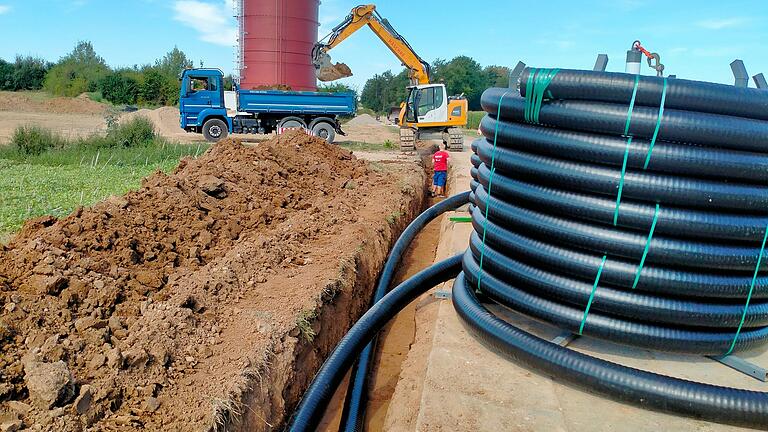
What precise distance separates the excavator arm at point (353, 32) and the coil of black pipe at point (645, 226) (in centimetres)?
1641

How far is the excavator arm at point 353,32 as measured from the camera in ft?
61.6

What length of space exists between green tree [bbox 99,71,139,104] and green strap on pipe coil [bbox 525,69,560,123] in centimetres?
5029

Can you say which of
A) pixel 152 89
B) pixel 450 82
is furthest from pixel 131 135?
pixel 450 82

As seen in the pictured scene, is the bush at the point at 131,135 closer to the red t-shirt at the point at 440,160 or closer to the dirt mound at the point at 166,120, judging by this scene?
the red t-shirt at the point at 440,160

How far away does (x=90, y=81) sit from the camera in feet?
166

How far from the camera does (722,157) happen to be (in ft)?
9.71

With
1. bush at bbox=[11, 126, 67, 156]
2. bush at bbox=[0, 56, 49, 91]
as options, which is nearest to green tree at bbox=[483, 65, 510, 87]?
bush at bbox=[0, 56, 49, 91]

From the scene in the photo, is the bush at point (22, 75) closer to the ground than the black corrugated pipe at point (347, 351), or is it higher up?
higher up

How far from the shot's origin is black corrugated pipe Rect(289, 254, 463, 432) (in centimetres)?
326

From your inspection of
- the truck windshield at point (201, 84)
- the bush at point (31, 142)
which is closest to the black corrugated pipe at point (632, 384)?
the bush at point (31, 142)

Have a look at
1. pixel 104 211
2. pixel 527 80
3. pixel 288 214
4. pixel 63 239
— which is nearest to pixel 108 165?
pixel 288 214

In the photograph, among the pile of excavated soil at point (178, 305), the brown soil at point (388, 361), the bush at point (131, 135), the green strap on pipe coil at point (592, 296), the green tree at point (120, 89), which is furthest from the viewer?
the green tree at point (120, 89)

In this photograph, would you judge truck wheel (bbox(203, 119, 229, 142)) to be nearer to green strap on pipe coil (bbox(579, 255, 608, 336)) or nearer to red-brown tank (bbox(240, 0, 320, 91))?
red-brown tank (bbox(240, 0, 320, 91))

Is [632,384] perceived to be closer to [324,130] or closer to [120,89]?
[324,130]
